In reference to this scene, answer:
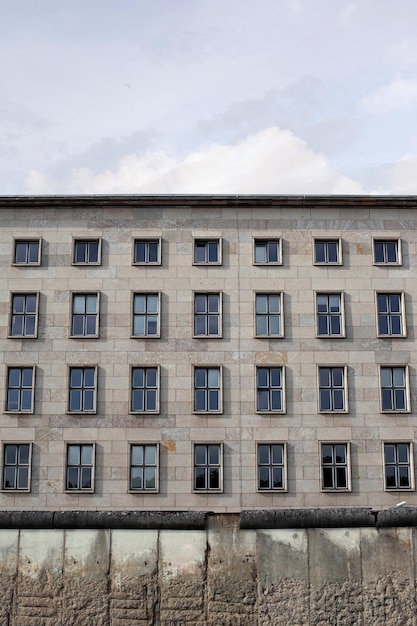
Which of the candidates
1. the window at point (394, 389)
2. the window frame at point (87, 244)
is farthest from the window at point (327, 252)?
the window frame at point (87, 244)

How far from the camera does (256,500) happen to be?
126 ft

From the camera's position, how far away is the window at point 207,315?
134ft

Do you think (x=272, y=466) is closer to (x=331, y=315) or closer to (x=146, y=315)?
(x=331, y=315)

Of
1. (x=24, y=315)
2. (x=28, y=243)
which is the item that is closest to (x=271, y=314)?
(x=24, y=315)

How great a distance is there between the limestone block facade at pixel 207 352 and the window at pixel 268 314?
0.33ft

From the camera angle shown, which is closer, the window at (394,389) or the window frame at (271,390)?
the window frame at (271,390)

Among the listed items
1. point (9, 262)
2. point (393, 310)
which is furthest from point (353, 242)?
point (9, 262)

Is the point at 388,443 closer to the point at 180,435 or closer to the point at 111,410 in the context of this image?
the point at 180,435

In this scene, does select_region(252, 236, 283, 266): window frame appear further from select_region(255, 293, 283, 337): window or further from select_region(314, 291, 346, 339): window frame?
select_region(314, 291, 346, 339): window frame

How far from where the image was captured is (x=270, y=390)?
4000 cm

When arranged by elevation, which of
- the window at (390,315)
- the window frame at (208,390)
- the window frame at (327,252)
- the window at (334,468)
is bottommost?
the window at (334,468)

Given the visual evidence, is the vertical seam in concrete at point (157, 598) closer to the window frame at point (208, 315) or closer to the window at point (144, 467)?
the window at point (144, 467)

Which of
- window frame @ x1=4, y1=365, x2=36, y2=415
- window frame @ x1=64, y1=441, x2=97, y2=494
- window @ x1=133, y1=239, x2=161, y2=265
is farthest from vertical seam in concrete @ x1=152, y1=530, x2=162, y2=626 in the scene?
window @ x1=133, y1=239, x2=161, y2=265

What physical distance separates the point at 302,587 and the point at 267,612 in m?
0.65
